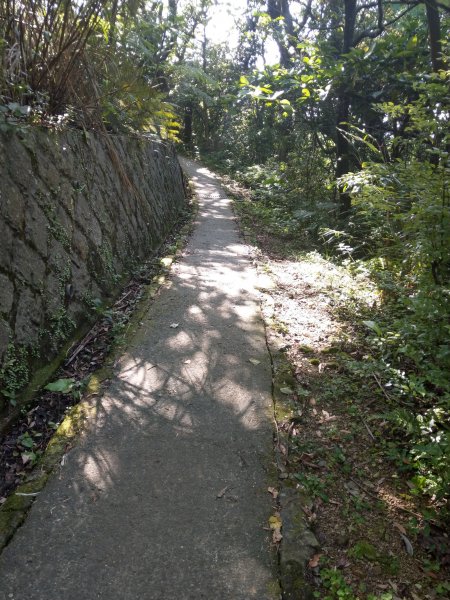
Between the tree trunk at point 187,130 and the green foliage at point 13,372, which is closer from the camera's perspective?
the green foliage at point 13,372

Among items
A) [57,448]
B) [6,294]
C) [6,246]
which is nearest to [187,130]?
[6,246]

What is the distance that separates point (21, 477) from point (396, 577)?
6.69 feet

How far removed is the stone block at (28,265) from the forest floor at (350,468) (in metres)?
2.10

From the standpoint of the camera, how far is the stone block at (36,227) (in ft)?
10.1

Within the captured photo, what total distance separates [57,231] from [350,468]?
9.60 ft

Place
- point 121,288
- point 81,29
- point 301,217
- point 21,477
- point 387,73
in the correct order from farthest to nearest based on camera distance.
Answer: point 301,217
point 387,73
point 121,288
point 81,29
point 21,477

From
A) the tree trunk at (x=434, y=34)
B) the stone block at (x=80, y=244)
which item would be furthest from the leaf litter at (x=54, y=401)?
the tree trunk at (x=434, y=34)

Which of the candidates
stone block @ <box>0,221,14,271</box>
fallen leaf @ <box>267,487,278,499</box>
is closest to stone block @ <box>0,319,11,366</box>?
stone block @ <box>0,221,14,271</box>

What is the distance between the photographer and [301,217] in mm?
8742

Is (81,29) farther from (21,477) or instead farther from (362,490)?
(362,490)

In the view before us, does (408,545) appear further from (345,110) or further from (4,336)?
(345,110)

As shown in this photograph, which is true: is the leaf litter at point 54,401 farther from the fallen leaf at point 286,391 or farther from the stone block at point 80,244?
the fallen leaf at point 286,391

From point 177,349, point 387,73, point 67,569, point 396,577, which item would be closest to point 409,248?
point 177,349

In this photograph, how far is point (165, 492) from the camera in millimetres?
2260
